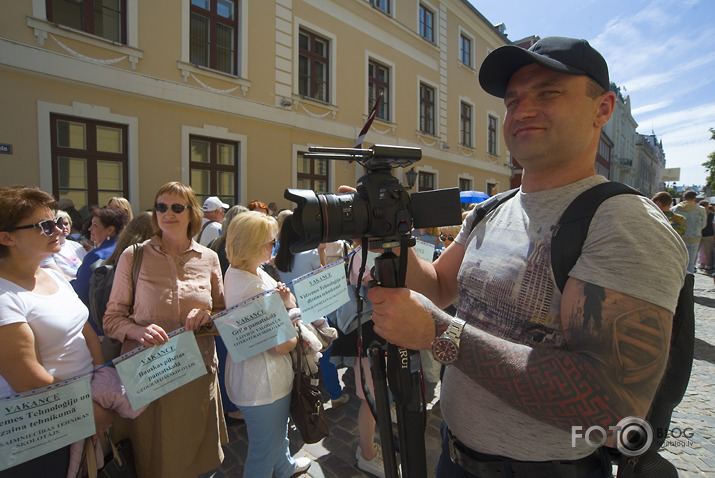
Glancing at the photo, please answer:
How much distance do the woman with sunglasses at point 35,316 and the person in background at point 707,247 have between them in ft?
42.0

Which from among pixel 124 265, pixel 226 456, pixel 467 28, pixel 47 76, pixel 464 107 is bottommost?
pixel 226 456

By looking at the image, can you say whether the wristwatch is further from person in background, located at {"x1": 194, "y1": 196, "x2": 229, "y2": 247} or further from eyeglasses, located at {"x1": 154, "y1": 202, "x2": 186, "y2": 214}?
person in background, located at {"x1": 194, "y1": 196, "x2": 229, "y2": 247}

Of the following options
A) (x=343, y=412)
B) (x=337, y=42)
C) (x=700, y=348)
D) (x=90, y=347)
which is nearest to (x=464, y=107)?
(x=337, y=42)

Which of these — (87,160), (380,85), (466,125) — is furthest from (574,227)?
(466,125)

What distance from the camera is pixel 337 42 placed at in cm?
1032

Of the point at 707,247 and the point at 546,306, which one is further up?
the point at 546,306

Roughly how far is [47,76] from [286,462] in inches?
282

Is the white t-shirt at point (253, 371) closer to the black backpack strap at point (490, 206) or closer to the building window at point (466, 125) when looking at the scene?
the black backpack strap at point (490, 206)

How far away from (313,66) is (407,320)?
410 inches

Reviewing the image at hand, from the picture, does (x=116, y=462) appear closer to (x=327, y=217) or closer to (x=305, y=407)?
(x=305, y=407)

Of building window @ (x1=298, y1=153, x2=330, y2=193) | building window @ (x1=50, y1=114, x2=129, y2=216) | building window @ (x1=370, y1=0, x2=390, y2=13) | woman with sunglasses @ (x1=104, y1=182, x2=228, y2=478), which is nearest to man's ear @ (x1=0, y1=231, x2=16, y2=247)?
woman with sunglasses @ (x1=104, y1=182, x2=228, y2=478)

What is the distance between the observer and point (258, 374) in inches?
83.1

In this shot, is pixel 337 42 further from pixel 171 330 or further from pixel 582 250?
pixel 582 250

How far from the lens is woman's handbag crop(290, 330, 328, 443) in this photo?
85.2 inches
